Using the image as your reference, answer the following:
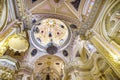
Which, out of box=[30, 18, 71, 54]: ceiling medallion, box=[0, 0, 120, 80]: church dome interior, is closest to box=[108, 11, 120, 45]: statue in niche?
box=[0, 0, 120, 80]: church dome interior

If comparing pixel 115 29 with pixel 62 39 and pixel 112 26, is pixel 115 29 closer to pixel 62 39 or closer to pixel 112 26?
pixel 112 26

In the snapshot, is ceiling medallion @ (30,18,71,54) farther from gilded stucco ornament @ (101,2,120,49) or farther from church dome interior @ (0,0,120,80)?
gilded stucco ornament @ (101,2,120,49)

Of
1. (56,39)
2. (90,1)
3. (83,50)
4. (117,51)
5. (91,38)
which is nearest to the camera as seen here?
(117,51)

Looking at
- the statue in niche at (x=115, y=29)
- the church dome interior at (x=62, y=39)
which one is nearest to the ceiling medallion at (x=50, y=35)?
the church dome interior at (x=62, y=39)

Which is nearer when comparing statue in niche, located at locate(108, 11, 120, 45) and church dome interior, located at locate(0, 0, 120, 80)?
statue in niche, located at locate(108, 11, 120, 45)

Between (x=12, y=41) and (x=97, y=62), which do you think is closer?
(x=12, y=41)

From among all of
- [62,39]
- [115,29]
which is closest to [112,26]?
[115,29]

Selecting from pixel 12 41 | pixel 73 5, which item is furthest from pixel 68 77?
pixel 12 41

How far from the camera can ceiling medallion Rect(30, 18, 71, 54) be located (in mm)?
15148

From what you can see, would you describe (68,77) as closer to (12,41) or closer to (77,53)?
(77,53)

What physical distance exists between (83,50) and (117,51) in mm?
5822

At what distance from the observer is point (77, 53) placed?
44.3ft

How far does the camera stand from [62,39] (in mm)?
16656

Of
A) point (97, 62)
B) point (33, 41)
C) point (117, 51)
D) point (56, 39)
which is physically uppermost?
point (56, 39)
